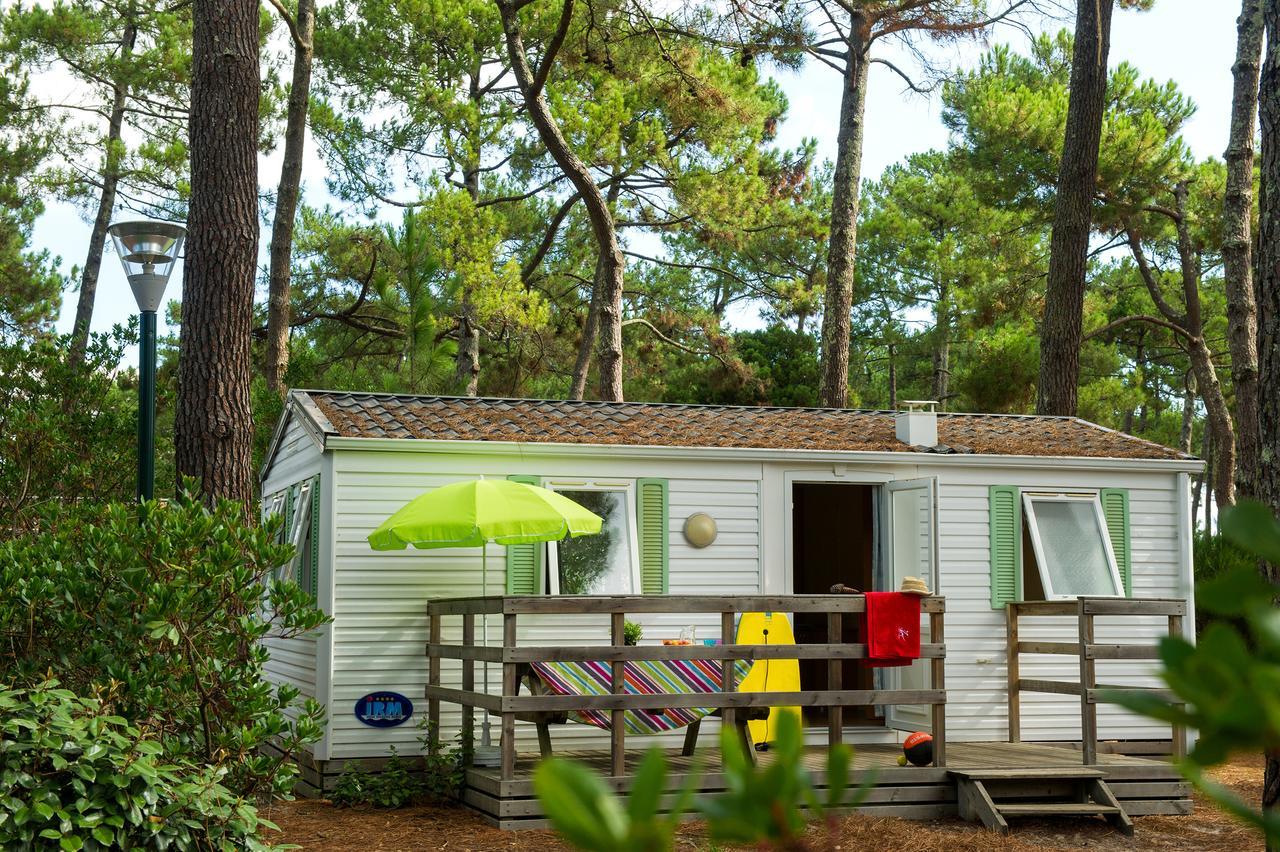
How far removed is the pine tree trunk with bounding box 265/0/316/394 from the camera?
1656 centimetres

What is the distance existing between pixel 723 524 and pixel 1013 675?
2.73 meters

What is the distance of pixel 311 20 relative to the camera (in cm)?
1698

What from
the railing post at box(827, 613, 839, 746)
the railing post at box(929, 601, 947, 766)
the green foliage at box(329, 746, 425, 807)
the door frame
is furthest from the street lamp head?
the railing post at box(929, 601, 947, 766)

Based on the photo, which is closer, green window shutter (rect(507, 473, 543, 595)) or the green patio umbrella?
the green patio umbrella

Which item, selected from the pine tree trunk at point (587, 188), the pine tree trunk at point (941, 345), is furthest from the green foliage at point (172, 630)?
the pine tree trunk at point (941, 345)

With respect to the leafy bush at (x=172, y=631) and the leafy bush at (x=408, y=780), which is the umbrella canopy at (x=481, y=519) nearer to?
the leafy bush at (x=408, y=780)

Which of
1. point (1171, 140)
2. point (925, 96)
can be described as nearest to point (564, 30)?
point (925, 96)

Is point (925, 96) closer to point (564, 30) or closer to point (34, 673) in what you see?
point (564, 30)

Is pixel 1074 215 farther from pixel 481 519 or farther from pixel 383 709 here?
pixel 383 709

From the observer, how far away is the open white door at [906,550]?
10.3m

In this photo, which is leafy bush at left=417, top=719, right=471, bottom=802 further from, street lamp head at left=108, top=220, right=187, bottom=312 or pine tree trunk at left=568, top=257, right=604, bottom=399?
pine tree trunk at left=568, top=257, right=604, bottom=399

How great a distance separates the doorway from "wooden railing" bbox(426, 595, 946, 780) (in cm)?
363

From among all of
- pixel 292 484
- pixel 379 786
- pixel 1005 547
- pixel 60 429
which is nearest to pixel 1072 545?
pixel 1005 547

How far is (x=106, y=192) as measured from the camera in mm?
22281
